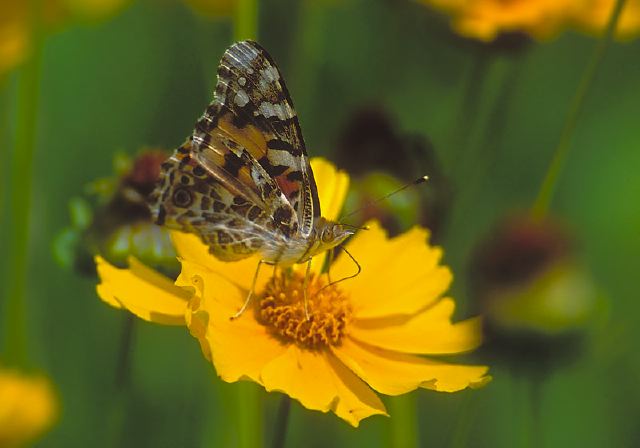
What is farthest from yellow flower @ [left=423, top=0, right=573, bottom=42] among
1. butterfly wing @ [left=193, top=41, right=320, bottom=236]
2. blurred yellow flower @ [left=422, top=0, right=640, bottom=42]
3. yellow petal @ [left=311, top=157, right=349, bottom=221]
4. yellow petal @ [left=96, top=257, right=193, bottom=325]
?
yellow petal @ [left=96, top=257, right=193, bottom=325]

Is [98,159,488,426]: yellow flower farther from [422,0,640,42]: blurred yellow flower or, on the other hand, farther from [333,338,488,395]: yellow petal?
[422,0,640,42]: blurred yellow flower

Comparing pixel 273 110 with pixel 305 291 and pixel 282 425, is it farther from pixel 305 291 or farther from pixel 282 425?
pixel 282 425

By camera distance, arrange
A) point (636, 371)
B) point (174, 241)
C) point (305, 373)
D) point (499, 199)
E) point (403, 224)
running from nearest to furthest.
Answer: point (305, 373) → point (174, 241) → point (403, 224) → point (636, 371) → point (499, 199)

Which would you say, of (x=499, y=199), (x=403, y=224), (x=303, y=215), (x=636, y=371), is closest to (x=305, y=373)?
(x=303, y=215)

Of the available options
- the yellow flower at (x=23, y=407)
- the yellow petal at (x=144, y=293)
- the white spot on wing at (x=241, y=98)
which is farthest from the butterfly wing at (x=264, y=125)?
the yellow flower at (x=23, y=407)

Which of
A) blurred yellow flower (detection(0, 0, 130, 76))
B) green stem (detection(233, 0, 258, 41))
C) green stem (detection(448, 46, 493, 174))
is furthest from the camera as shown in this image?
blurred yellow flower (detection(0, 0, 130, 76))

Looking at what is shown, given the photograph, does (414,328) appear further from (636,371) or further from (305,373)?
(636,371)
